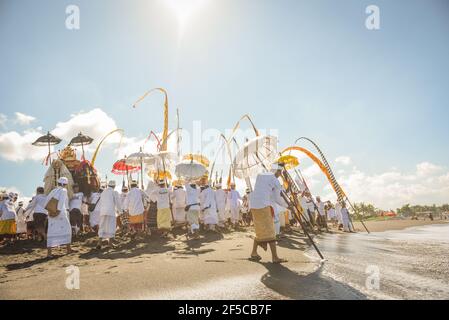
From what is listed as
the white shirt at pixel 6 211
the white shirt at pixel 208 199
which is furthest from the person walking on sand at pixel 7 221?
the white shirt at pixel 208 199

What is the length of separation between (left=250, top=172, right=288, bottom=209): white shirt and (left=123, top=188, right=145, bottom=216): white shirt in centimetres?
553

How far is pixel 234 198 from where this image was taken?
15156mm

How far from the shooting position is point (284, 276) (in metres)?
4.29

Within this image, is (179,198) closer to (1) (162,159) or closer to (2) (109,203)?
(1) (162,159)

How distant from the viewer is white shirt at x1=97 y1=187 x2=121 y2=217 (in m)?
8.88

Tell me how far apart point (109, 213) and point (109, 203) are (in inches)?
13.3

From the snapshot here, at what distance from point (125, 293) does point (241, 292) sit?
150 centimetres

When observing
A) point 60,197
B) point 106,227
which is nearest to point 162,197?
point 106,227

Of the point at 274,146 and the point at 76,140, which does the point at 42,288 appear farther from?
the point at 76,140

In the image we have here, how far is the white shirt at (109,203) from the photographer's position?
8883mm

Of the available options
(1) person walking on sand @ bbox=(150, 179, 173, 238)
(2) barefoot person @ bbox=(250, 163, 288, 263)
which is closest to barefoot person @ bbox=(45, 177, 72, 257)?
(1) person walking on sand @ bbox=(150, 179, 173, 238)

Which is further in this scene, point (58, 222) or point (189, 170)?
point (189, 170)

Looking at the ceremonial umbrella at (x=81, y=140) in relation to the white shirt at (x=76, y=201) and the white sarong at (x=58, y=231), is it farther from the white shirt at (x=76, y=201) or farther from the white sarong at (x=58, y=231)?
the white sarong at (x=58, y=231)

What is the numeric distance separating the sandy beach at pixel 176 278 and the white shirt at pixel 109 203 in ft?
6.34
